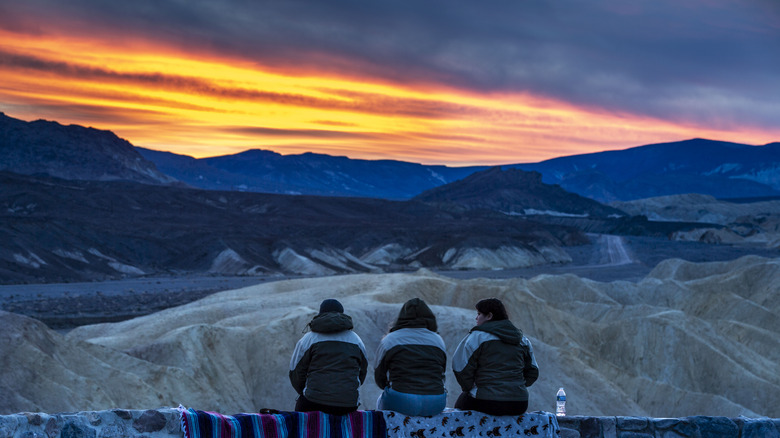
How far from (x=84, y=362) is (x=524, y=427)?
14133 millimetres

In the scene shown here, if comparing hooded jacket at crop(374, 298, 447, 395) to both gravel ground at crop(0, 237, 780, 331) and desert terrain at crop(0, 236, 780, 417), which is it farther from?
gravel ground at crop(0, 237, 780, 331)

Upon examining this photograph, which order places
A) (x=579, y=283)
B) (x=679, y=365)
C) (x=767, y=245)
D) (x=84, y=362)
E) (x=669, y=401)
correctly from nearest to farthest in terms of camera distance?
1. (x=84, y=362)
2. (x=669, y=401)
3. (x=679, y=365)
4. (x=579, y=283)
5. (x=767, y=245)

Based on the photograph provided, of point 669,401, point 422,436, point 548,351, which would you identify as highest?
point 422,436

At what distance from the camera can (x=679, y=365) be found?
3288 centimetres

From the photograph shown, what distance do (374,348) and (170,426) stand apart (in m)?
19.3

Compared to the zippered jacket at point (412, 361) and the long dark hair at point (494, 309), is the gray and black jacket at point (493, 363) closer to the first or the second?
the long dark hair at point (494, 309)

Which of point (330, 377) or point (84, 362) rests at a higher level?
point (330, 377)

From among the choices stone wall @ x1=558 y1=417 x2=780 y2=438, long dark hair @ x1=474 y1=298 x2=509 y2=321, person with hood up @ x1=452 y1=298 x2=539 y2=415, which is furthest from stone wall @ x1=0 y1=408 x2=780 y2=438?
long dark hair @ x1=474 y1=298 x2=509 y2=321

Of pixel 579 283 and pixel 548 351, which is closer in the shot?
pixel 548 351

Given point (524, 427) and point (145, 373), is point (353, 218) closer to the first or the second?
point (145, 373)

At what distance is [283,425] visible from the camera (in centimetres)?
691

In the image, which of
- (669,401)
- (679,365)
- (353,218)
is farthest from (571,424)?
(353,218)

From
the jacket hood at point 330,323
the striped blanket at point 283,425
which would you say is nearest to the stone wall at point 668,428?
the striped blanket at point 283,425

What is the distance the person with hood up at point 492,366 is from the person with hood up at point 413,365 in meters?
0.23
